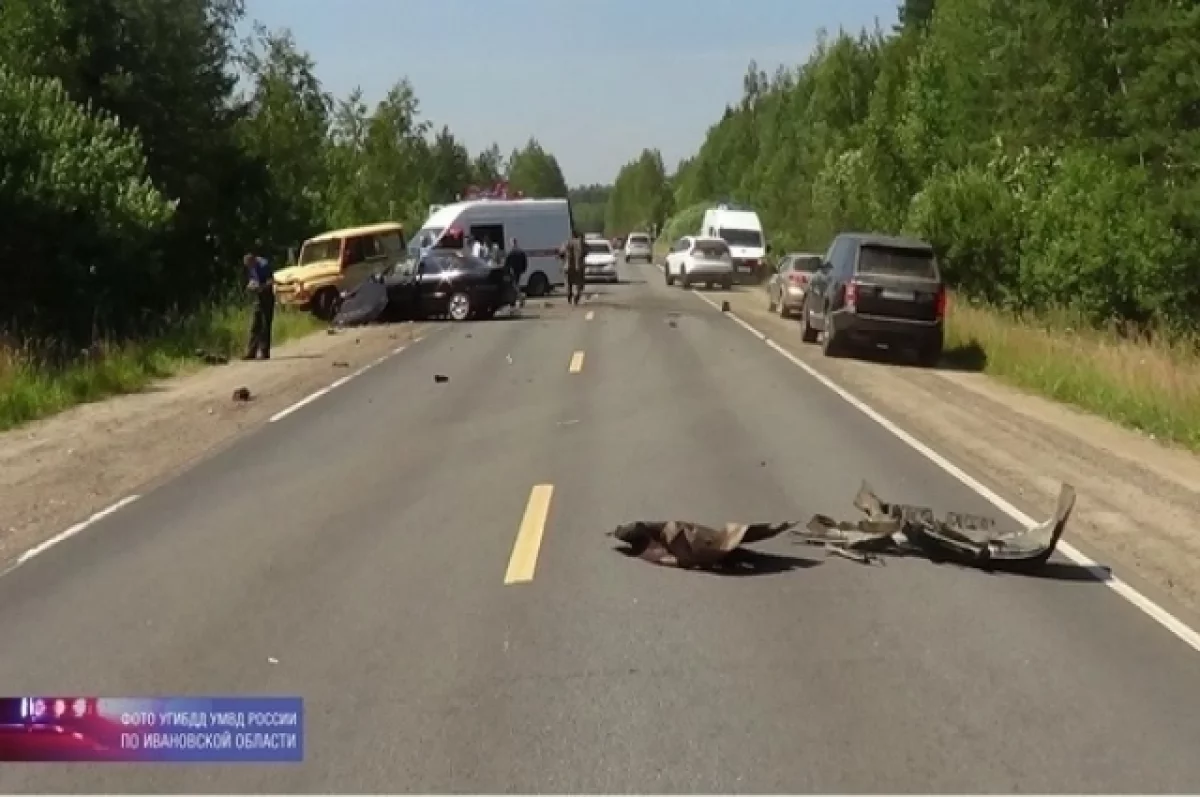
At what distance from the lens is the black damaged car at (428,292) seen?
35812 millimetres

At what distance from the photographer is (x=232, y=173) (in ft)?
146

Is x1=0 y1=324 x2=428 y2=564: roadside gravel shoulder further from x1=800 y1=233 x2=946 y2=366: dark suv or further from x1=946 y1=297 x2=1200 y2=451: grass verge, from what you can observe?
x1=946 y1=297 x2=1200 y2=451: grass verge

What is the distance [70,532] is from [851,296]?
17076 mm

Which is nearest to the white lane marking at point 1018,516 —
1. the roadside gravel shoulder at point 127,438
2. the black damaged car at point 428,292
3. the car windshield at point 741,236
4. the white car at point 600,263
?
the roadside gravel shoulder at point 127,438

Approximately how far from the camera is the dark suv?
85.7 ft

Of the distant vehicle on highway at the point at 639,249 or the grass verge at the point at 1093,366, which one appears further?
the distant vehicle on highway at the point at 639,249

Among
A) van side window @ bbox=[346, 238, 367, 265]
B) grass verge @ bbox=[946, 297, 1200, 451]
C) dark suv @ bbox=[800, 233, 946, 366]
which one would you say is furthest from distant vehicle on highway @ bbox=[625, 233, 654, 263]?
dark suv @ bbox=[800, 233, 946, 366]

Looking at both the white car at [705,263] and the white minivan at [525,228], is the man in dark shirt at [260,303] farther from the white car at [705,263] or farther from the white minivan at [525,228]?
the white car at [705,263]

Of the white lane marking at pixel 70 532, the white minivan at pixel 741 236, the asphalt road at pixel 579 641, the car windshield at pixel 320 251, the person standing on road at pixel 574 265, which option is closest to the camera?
the asphalt road at pixel 579 641

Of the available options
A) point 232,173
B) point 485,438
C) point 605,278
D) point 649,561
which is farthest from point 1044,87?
point 649,561

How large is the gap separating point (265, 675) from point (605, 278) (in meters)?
54.1

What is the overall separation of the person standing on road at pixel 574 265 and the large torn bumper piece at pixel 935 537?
30433mm

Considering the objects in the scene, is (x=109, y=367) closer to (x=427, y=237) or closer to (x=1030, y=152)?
(x=427, y=237)
